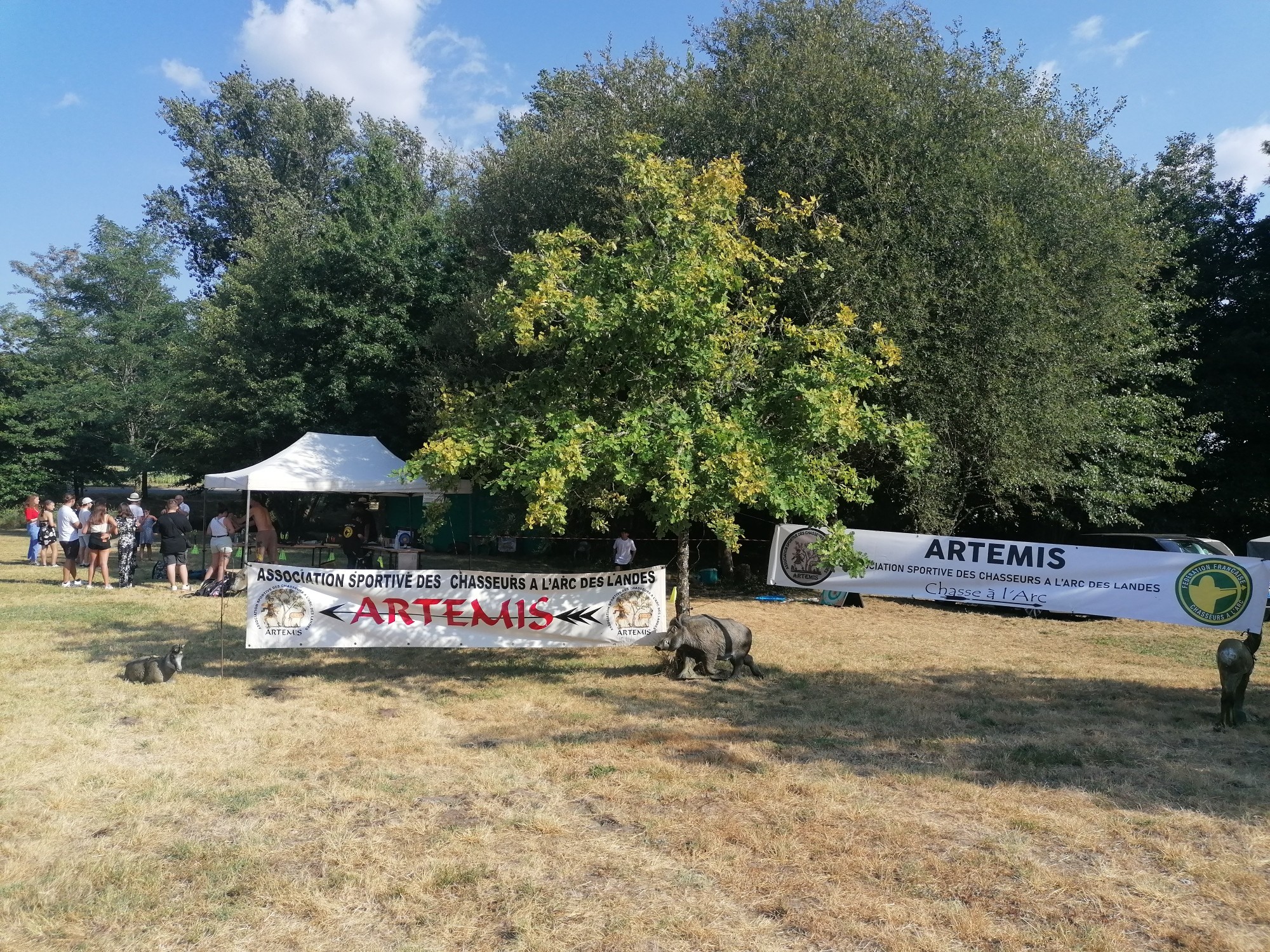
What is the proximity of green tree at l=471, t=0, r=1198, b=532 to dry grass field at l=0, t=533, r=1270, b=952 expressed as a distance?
20.6ft

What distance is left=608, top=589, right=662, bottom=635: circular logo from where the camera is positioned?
391 inches

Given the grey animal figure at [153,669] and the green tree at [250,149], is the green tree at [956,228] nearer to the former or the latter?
the grey animal figure at [153,669]

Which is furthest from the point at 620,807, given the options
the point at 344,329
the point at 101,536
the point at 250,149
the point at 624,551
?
the point at 250,149

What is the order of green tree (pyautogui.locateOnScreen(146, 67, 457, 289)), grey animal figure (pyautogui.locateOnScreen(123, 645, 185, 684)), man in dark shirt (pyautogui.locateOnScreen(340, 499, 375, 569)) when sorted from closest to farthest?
1. grey animal figure (pyautogui.locateOnScreen(123, 645, 185, 684))
2. man in dark shirt (pyautogui.locateOnScreen(340, 499, 375, 569))
3. green tree (pyautogui.locateOnScreen(146, 67, 457, 289))

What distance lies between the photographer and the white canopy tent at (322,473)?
14.8 meters

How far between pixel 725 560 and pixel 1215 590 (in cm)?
→ 1088

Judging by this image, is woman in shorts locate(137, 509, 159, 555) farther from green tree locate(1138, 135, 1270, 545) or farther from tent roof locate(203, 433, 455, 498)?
green tree locate(1138, 135, 1270, 545)

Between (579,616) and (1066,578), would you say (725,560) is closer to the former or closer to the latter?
(1066,578)

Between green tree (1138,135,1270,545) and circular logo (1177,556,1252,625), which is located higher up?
green tree (1138,135,1270,545)

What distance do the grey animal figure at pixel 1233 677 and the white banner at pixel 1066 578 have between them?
1324mm

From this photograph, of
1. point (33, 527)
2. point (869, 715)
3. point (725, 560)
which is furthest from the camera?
point (33, 527)

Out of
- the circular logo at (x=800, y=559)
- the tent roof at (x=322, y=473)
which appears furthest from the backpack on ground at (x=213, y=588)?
the circular logo at (x=800, y=559)

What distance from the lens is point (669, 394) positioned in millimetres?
9930

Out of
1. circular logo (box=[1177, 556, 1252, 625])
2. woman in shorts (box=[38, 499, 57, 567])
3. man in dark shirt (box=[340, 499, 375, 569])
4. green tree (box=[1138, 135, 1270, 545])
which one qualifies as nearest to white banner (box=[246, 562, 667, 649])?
circular logo (box=[1177, 556, 1252, 625])
